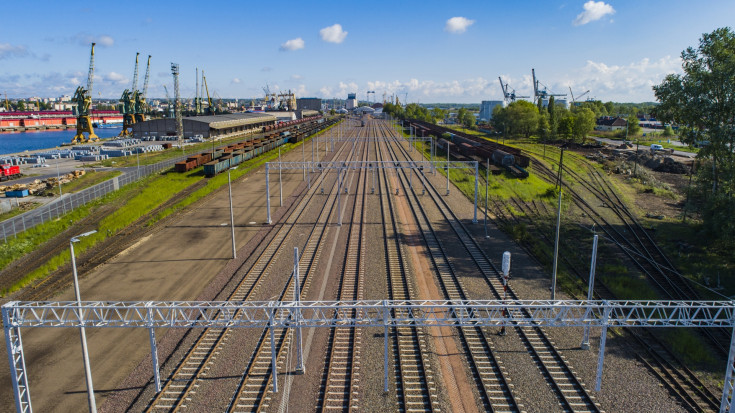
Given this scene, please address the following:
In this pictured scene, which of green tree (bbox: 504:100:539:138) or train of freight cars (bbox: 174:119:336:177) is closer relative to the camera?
train of freight cars (bbox: 174:119:336:177)

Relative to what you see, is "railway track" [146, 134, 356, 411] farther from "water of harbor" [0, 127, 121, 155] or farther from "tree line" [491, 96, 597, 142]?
"water of harbor" [0, 127, 121, 155]

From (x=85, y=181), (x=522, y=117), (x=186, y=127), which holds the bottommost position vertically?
(x=85, y=181)

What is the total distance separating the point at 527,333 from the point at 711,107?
906 inches

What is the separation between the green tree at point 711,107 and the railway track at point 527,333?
46.7 ft

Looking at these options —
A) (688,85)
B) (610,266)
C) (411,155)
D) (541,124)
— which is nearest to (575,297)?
(610,266)

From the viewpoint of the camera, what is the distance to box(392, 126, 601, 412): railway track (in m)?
15.0

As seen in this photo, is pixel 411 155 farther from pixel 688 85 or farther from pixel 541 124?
pixel 688 85

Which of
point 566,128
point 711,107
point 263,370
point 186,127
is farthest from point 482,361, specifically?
point 186,127

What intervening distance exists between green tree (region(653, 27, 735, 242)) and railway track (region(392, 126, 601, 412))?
14222 mm

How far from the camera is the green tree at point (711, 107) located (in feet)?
94.9

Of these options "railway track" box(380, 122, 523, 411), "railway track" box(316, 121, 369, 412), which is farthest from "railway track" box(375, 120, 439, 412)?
"railway track" box(380, 122, 523, 411)

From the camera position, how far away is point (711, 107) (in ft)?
101

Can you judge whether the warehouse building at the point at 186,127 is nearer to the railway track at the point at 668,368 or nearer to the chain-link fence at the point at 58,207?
the chain-link fence at the point at 58,207

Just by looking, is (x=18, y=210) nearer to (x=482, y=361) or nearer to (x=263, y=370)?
(x=263, y=370)
